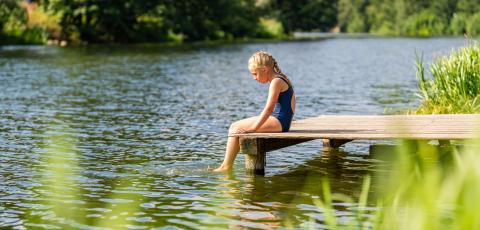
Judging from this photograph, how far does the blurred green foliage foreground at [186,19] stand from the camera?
63.3 metres

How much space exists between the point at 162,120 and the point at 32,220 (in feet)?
31.1

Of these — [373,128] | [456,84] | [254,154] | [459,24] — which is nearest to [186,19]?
[459,24]

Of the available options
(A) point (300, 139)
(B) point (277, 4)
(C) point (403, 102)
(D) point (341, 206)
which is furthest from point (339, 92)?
(B) point (277, 4)

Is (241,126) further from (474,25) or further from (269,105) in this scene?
(474,25)

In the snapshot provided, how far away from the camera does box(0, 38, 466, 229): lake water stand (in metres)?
8.77

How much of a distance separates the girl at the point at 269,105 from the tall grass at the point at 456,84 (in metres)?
4.92

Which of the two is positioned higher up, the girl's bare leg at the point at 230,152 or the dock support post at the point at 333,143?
the girl's bare leg at the point at 230,152

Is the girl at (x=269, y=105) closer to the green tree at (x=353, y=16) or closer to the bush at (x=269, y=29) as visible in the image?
the bush at (x=269, y=29)

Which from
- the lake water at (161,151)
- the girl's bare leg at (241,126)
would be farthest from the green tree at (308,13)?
the girl's bare leg at (241,126)

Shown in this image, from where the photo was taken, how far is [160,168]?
11906 mm

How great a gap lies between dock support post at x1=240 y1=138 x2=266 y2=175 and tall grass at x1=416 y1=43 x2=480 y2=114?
5188 millimetres

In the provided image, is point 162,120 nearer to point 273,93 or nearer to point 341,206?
point 273,93

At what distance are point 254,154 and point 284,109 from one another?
0.69 meters

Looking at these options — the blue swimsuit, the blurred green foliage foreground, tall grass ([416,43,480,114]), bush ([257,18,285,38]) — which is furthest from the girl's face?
bush ([257,18,285,38])
